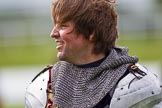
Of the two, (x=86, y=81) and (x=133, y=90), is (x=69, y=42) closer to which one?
(x=86, y=81)

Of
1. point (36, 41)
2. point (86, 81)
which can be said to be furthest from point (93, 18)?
point (36, 41)

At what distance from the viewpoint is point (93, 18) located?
173 inches

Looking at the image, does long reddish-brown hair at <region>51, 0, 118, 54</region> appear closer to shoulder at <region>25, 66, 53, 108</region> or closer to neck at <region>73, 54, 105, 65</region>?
neck at <region>73, 54, 105, 65</region>

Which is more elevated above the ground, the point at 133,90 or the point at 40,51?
the point at 133,90

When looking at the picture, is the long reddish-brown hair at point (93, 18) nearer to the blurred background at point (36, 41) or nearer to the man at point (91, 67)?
the man at point (91, 67)

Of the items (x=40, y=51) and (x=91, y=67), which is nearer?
(x=91, y=67)

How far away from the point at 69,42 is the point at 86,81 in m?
0.22

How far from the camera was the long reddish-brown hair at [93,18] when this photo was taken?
437cm

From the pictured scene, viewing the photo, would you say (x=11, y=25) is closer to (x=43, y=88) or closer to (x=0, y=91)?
(x=0, y=91)

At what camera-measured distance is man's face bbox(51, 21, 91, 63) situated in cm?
437

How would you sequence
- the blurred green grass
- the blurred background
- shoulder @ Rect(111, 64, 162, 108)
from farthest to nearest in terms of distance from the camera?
the blurred green grass, the blurred background, shoulder @ Rect(111, 64, 162, 108)

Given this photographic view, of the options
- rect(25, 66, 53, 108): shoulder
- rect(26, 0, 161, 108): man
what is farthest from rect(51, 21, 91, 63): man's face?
rect(25, 66, 53, 108): shoulder

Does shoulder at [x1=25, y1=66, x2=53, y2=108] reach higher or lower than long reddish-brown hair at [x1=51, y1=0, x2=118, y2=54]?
lower

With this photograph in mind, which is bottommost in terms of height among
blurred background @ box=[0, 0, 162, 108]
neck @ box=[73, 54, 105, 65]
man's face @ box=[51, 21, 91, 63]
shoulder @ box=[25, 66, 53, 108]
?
blurred background @ box=[0, 0, 162, 108]
